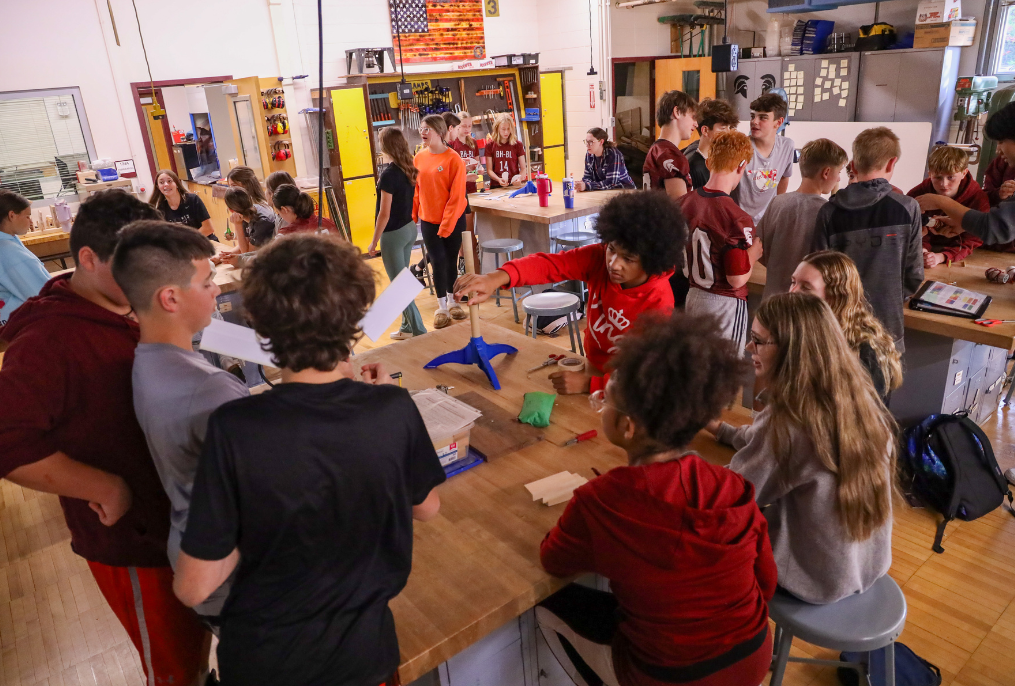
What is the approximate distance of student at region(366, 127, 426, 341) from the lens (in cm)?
516

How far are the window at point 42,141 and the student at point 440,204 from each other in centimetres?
367

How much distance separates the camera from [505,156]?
7.08 m

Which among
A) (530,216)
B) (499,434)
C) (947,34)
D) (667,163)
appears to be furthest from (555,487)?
(947,34)

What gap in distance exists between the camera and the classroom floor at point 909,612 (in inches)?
92.1

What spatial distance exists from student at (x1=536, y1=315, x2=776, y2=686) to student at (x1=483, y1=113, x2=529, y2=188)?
229 inches

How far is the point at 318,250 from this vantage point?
117cm

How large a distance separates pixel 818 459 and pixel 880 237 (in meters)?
1.62

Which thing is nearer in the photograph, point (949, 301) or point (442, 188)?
point (949, 301)

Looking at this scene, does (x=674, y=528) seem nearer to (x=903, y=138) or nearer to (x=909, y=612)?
(x=909, y=612)

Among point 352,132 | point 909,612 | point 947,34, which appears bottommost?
point 909,612

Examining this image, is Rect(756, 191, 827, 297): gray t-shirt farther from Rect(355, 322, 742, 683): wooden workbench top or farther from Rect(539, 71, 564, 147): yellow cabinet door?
Rect(539, 71, 564, 147): yellow cabinet door

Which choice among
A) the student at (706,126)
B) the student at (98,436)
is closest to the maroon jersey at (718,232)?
the student at (706,126)

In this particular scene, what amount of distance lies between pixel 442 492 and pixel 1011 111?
3294mm

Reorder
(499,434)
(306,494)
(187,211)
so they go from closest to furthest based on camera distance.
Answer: (306,494)
(499,434)
(187,211)
